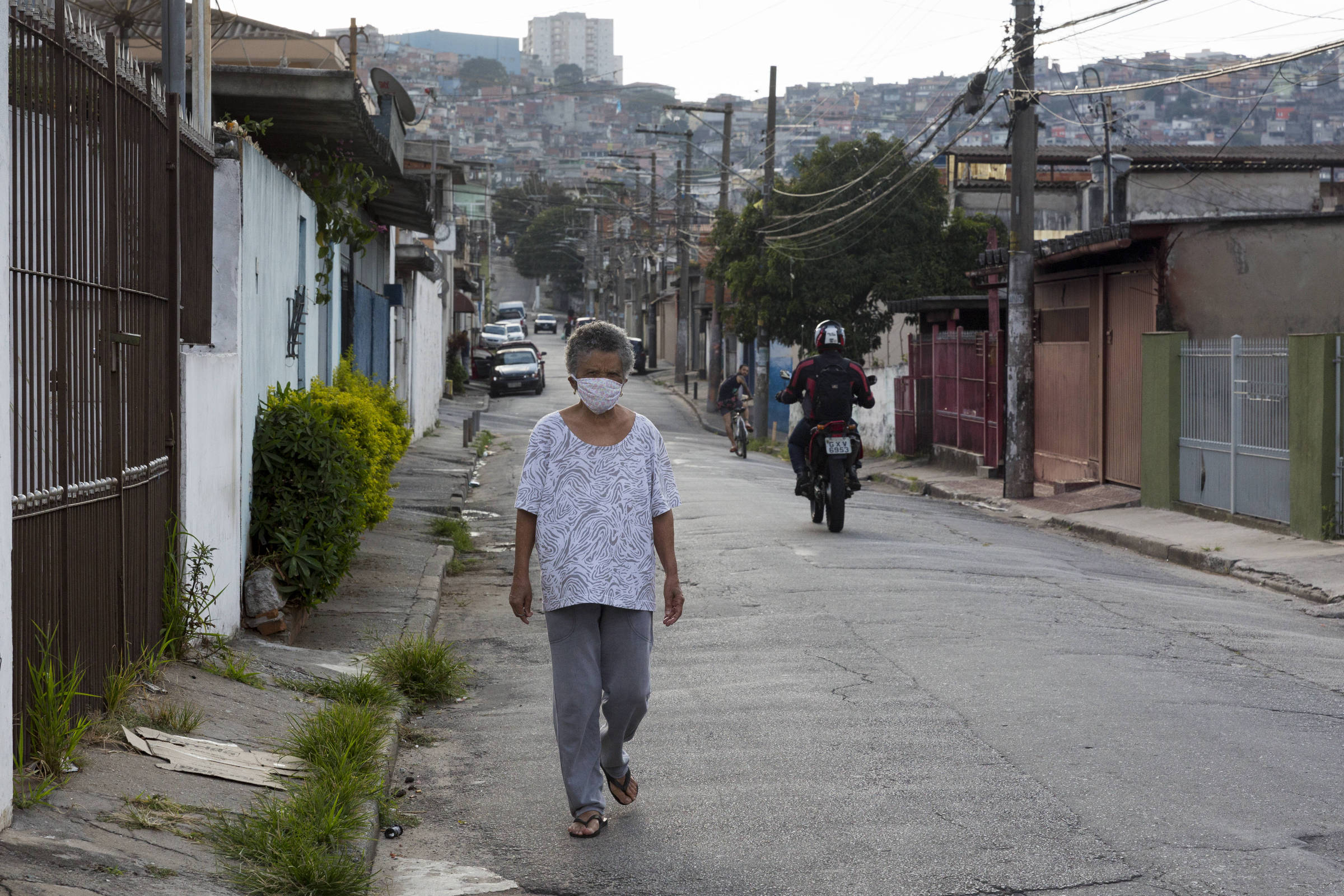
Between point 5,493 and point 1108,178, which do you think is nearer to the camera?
point 5,493

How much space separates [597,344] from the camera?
544 cm

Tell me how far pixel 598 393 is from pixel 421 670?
122 inches

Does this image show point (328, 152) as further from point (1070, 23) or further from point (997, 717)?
point (1070, 23)

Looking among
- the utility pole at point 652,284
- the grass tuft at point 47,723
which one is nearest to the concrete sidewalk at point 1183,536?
the grass tuft at point 47,723

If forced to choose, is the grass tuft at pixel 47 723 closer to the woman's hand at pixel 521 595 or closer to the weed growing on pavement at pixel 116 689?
the weed growing on pavement at pixel 116 689

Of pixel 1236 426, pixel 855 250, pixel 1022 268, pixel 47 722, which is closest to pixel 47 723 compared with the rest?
pixel 47 722

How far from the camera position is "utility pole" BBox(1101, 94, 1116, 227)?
104ft

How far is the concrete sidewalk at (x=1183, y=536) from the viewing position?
1195cm

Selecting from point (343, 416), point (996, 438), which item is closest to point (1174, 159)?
point (996, 438)

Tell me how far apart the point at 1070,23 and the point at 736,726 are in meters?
14.7

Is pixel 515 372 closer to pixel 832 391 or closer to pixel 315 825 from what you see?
pixel 832 391

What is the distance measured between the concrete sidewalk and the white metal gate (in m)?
0.31

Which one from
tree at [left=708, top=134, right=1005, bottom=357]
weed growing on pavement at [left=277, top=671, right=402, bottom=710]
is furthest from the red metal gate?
weed growing on pavement at [left=277, top=671, right=402, bottom=710]

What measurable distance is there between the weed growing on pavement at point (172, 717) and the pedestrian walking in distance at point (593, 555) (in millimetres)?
1574
